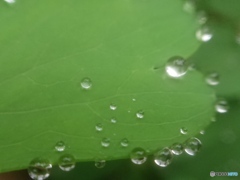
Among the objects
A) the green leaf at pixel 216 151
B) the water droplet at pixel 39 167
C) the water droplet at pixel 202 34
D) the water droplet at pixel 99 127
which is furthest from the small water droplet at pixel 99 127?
the green leaf at pixel 216 151

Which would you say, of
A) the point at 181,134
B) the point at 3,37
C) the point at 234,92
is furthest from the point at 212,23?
the point at 3,37

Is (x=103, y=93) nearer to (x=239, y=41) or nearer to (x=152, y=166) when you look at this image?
(x=152, y=166)

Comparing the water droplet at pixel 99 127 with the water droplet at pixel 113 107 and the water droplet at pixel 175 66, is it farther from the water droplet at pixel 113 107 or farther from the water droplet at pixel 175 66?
the water droplet at pixel 175 66

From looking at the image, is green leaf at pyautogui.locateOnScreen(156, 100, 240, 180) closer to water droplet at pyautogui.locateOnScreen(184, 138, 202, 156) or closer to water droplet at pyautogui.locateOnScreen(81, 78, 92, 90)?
water droplet at pyautogui.locateOnScreen(184, 138, 202, 156)

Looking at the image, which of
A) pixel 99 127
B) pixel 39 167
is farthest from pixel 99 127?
pixel 39 167

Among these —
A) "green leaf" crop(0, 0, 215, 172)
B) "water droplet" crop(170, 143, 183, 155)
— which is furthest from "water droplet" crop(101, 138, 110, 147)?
"water droplet" crop(170, 143, 183, 155)

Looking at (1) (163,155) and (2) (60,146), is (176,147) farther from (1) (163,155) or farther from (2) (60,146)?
(2) (60,146)
